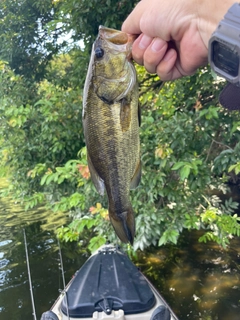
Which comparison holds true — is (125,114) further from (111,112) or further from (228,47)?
(228,47)

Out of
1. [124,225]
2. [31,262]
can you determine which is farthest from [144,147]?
[31,262]

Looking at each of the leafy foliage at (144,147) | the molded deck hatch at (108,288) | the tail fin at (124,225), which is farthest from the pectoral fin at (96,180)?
the molded deck hatch at (108,288)

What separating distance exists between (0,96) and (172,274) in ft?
15.1

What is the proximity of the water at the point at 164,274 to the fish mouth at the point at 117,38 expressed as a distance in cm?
526

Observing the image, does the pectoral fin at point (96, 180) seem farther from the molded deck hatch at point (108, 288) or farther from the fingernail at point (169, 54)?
the molded deck hatch at point (108, 288)

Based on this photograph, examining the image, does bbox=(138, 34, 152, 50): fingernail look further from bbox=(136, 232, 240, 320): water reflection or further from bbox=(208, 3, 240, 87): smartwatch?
bbox=(136, 232, 240, 320): water reflection

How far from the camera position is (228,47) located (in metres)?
1.13

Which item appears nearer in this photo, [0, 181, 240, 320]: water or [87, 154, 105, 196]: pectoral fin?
[87, 154, 105, 196]: pectoral fin

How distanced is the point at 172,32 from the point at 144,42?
13 cm

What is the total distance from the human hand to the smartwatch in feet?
0.56

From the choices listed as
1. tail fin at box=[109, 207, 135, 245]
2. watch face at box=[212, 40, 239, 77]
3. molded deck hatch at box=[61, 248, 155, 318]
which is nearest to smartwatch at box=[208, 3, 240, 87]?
watch face at box=[212, 40, 239, 77]

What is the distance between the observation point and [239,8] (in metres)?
1.11

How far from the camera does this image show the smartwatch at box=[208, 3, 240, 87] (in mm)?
1098

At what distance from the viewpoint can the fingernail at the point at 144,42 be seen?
5.09ft
